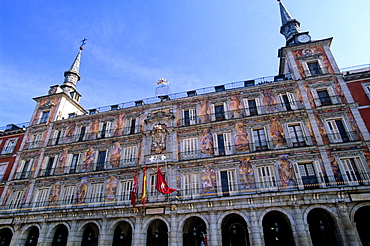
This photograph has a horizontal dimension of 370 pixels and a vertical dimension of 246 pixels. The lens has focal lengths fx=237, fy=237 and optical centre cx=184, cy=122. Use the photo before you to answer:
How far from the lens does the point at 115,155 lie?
2631cm

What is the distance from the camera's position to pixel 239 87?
26.8 m

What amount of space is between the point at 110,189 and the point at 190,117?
1127 centimetres

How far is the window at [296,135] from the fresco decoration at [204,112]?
8.12 meters

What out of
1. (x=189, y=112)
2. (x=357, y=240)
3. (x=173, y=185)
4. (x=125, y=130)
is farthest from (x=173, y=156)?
(x=357, y=240)

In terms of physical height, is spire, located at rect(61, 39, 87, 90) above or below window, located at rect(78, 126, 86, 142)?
above

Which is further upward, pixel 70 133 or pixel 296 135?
pixel 70 133

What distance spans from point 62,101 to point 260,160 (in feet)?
89.8

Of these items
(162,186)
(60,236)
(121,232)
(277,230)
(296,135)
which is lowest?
(277,230)

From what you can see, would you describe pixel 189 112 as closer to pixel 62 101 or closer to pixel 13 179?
pixel 62 101

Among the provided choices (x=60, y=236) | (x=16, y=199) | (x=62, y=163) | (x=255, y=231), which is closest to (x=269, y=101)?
(x=255, y=231)

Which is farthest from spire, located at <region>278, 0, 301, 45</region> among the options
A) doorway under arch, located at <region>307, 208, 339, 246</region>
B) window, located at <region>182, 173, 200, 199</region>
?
window, located at <region>182, 173, 200, 199</region>

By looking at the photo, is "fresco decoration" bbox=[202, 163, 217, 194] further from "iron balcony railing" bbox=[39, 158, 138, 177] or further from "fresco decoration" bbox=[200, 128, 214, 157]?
"iron balcony railing" bbox=[39, 158, 138, 177]

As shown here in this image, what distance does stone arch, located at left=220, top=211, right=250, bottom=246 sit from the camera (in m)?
20.5

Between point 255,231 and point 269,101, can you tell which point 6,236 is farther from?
point 269,101
